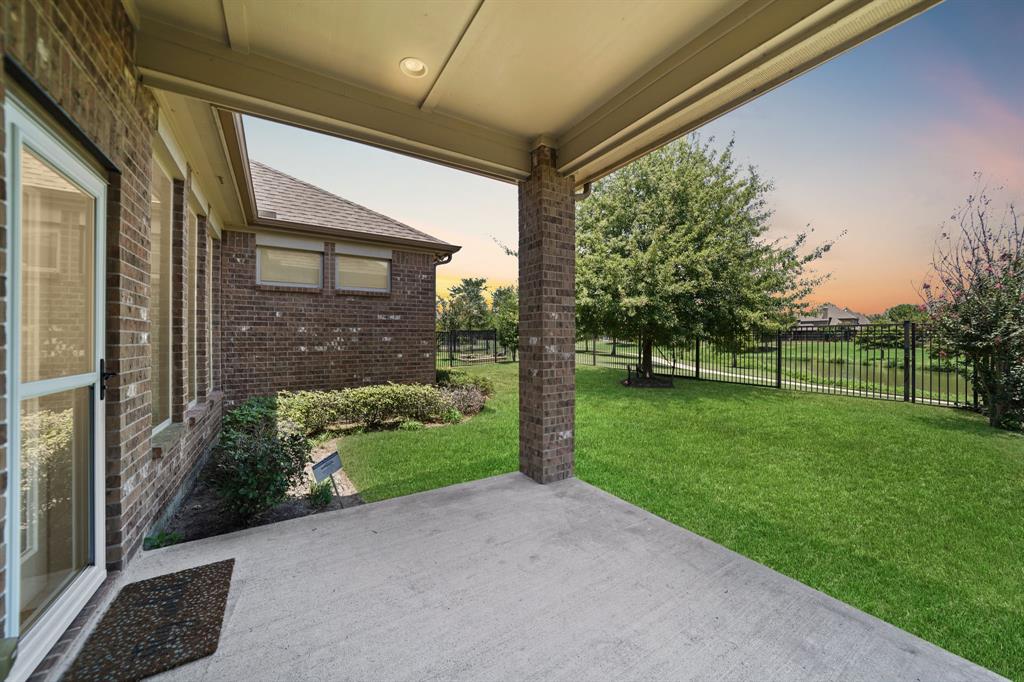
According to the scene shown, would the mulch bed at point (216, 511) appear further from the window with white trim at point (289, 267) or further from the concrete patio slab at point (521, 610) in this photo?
the window with white trim at point (289, 267)

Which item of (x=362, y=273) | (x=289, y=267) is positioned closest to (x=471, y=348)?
(x=362, y=273)

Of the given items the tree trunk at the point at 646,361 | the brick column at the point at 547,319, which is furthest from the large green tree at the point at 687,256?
the brick column at the point at 547,319

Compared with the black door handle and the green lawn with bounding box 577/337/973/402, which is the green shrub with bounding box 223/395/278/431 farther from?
the green lawn with bounding box 577/337/973/402

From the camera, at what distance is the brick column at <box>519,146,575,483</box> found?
363cm

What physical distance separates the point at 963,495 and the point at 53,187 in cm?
722

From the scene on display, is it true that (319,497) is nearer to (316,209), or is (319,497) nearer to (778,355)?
(316,209)

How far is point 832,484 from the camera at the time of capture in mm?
4348

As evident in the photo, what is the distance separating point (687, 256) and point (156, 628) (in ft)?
33.4

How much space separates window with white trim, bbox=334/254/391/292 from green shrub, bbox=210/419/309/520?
15.4 feet

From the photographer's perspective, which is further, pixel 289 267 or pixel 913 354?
pixel 913 354

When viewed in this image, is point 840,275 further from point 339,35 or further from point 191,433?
point 191,433

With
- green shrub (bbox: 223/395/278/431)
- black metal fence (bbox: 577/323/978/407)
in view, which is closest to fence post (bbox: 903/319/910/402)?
black metal fence (bbox: 577/323/978/407)

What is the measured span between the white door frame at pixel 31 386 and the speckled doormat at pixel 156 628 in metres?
0.15

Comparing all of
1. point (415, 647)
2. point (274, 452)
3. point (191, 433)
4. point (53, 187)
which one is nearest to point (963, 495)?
point (415, 647)
